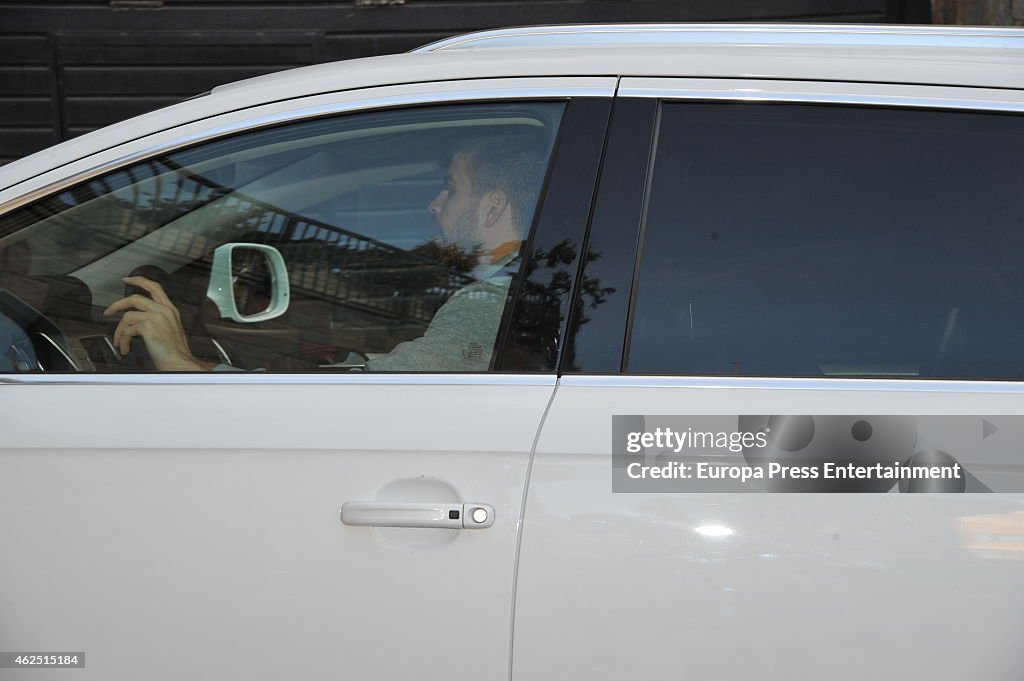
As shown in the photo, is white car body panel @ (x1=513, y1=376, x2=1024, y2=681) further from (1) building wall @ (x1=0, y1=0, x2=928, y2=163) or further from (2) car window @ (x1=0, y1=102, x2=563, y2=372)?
(1) building wall @ (x1=0, y1=0, x2=928, y2=163)

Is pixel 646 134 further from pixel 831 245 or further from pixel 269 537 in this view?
pixel 269 537

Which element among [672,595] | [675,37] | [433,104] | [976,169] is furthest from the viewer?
[675,37]

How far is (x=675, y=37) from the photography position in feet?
5.99

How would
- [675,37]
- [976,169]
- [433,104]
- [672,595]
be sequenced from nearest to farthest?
1. [672,595]
2. [976,169]
3. [433,104]
4. [675,37]

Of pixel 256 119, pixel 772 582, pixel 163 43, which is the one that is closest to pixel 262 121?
pixel 256 119

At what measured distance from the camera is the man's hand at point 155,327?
1.72 metres

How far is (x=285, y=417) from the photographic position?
5.08 feet

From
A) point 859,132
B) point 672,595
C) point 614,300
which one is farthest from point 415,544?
point 859,132

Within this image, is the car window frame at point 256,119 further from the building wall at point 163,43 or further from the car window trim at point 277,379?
the building wall at point 163,43

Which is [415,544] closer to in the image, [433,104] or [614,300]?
[614,300]

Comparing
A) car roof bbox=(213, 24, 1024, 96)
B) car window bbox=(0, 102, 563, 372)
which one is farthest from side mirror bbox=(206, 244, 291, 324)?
car roof bbox=(213, 24, 1024, 96)

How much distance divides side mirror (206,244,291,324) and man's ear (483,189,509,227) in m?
0.38

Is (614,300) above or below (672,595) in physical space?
above

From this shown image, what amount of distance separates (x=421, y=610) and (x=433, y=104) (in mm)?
857
